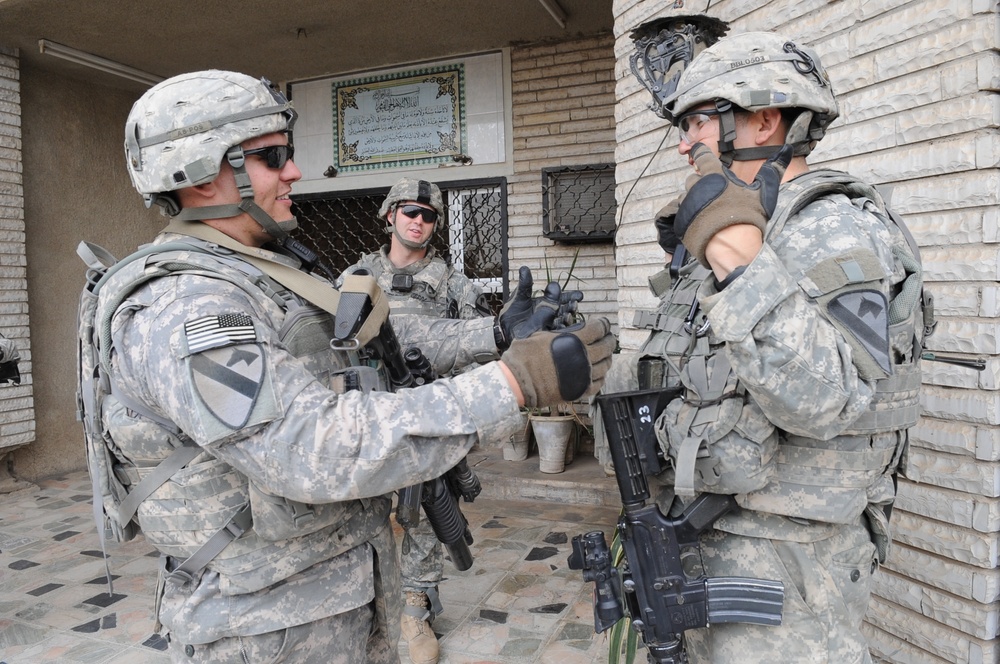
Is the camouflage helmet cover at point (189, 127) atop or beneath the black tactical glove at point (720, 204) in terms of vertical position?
atop

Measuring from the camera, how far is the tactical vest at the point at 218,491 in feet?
4.37

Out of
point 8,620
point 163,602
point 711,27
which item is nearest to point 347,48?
point 711,27

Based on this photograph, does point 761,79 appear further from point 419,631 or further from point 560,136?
point 560,136

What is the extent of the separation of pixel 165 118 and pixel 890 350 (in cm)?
159

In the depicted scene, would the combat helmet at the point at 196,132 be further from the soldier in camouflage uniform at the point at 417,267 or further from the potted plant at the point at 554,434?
the potted plant at the point at 554,434

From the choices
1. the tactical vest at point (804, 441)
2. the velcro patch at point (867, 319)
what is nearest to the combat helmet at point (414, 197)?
the tactical vest at point (804, 441)

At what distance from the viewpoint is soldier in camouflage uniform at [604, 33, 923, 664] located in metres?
1.22

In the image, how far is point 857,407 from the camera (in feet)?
4.12

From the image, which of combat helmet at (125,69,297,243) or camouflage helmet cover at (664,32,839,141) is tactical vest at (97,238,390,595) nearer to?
combat helmet at (125,69,297,243)

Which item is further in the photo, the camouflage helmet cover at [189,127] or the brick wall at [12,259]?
the brick wall at [12,259]

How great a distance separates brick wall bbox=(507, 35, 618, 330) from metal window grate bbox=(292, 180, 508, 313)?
0.70ft

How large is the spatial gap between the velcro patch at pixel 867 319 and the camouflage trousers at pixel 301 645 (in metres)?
1.24

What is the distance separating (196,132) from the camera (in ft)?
4.68

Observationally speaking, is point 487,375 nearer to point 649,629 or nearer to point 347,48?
point 649,629
